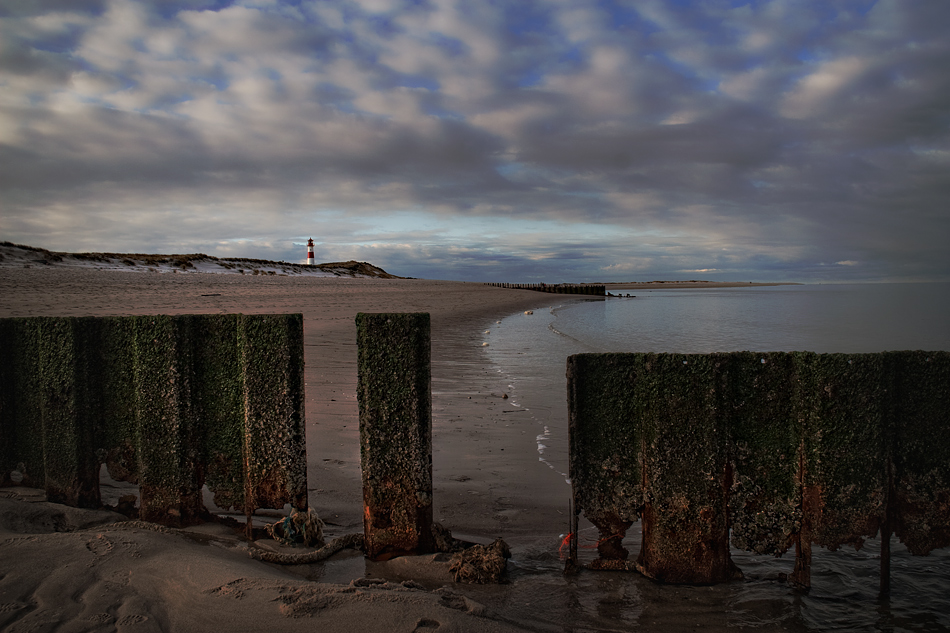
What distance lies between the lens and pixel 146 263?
149ft

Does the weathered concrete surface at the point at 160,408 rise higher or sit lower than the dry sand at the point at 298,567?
higher

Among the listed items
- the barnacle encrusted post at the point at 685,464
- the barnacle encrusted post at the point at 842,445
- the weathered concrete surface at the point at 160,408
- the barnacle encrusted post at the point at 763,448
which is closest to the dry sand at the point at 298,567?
the weathered concrete surface at the point at 160,408

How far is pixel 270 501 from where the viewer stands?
4.27m

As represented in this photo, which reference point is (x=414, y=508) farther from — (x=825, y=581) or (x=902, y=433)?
(x=902, y=433)

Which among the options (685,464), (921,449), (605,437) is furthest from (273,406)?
(921,449)

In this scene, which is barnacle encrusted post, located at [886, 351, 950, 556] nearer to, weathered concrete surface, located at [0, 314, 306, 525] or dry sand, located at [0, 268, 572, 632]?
dry sand, located at [0, 268, 572, 632]

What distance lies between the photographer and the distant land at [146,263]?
34375mm

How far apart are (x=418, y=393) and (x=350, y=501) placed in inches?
81.8

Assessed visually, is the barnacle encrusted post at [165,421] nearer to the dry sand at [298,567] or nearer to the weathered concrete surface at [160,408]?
the weathered concrete surface at [160,408]

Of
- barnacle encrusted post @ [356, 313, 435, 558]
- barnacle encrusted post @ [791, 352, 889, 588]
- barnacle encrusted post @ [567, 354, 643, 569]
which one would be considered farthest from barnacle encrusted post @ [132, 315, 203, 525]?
barnacle encrusted post @ [791, 352, 889, 588]

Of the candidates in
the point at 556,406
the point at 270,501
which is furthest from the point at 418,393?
the point at 556,406

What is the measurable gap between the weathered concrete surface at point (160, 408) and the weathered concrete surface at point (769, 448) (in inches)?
92.0

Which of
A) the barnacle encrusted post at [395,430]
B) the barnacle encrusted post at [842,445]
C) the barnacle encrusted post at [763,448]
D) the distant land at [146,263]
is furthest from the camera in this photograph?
the distant land at [146,263]

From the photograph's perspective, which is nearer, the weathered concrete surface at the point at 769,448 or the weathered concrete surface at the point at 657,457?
the weathered concrete surface at the point at 769,448
